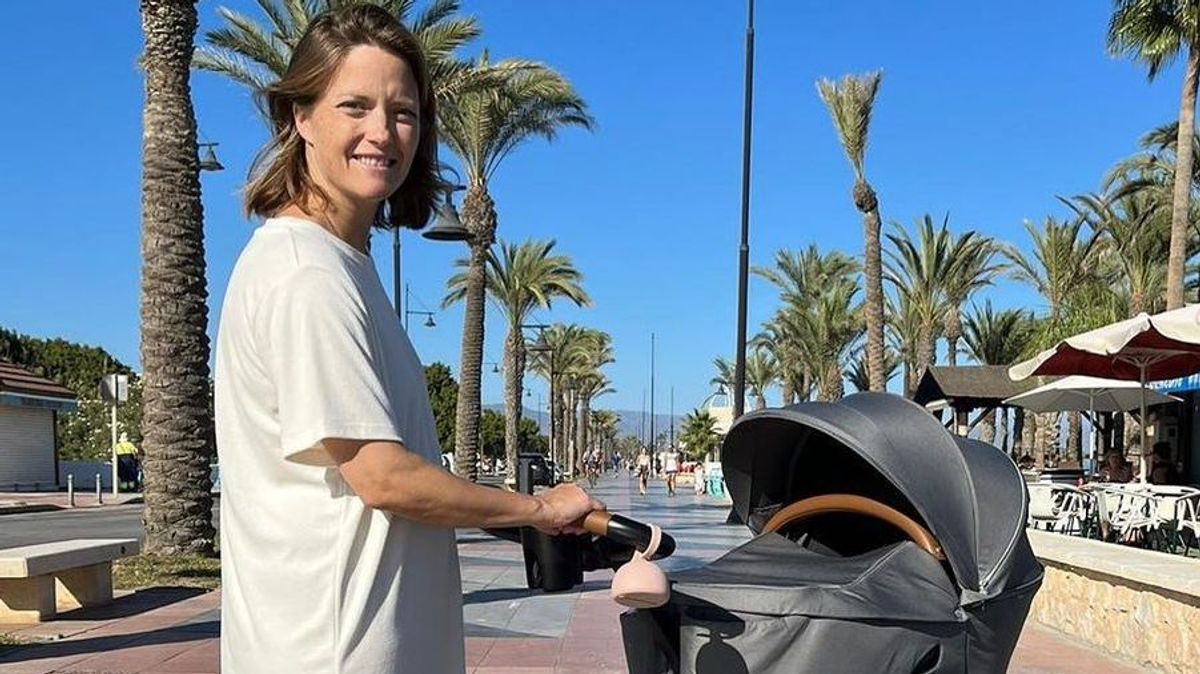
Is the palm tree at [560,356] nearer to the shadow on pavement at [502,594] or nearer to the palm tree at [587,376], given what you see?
the palm tree at [587,376]

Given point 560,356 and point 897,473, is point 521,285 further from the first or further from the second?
point 897,473

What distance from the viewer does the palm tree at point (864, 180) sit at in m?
25.9

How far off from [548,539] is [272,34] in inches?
647

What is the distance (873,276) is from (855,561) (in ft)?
86.5

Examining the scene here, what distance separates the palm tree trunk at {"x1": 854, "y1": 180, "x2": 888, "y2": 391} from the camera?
89.8 feet

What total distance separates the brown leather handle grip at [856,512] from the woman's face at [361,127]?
1645mm

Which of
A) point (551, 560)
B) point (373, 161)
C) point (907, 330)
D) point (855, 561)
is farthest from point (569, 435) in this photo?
point (373, 161)

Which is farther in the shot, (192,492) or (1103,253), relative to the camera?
(1103,253)

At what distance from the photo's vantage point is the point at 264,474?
152 cm

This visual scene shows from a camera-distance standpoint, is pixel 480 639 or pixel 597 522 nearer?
pixel 597 522

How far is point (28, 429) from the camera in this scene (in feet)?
110

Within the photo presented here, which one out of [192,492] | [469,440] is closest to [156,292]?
[192,492]

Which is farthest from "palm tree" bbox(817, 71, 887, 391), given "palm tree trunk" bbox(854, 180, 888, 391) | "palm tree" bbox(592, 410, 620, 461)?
"palm tree" bbox(592, 410, 620, 461)

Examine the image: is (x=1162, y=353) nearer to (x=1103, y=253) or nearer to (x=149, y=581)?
(x=149, y=581)
